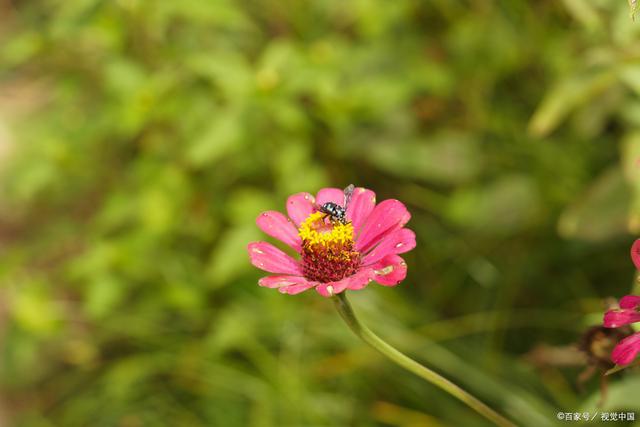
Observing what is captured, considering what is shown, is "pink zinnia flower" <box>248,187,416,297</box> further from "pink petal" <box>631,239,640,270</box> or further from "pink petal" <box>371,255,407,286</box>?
"pink petal" <box>631,239,640,270</box>

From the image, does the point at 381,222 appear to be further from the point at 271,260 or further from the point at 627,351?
the point at 627,351

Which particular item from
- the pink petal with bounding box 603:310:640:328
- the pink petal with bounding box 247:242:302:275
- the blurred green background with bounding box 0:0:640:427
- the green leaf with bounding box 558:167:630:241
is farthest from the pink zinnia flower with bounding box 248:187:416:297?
the blurred green background with bounding box 0:0:640:427

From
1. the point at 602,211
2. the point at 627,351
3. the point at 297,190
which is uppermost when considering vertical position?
the point at 297,190

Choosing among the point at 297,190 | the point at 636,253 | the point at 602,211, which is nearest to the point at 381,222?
the point at 636,253

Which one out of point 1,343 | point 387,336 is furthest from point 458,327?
point 1,343

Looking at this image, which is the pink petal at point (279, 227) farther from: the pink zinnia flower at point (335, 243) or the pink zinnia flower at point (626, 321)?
the pink zinnia flower at point (626, 321)

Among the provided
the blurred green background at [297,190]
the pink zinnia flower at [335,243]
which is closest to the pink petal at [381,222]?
the pink zinnia flower at [335,243]
